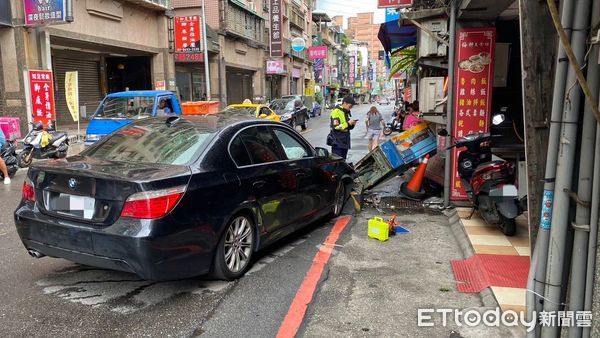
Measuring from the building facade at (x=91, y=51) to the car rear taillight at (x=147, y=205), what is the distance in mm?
14303

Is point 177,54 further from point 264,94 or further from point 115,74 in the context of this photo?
point 264,94

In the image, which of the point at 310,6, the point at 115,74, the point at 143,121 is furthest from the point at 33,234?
the point at 310,6

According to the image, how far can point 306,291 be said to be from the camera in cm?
421

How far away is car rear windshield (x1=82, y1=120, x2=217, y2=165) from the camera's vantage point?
4.29m

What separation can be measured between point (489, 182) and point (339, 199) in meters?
2.07

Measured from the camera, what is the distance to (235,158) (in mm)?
4547

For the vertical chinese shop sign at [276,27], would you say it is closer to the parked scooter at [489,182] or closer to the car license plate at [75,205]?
the parked scooter at [489,182]

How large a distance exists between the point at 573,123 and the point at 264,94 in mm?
38832

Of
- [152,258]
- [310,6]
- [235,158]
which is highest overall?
[310,6]

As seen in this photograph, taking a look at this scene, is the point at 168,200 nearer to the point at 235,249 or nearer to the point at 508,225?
the point at 235,249

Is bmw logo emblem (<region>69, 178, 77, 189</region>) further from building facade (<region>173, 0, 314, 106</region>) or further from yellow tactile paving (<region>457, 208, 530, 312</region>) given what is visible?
building facade (<region>173, 0, 314, 106</region>)

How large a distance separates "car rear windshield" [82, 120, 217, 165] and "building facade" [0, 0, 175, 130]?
1294cm

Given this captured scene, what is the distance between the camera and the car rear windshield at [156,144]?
429 centimetres

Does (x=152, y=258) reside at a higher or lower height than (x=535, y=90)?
lower
